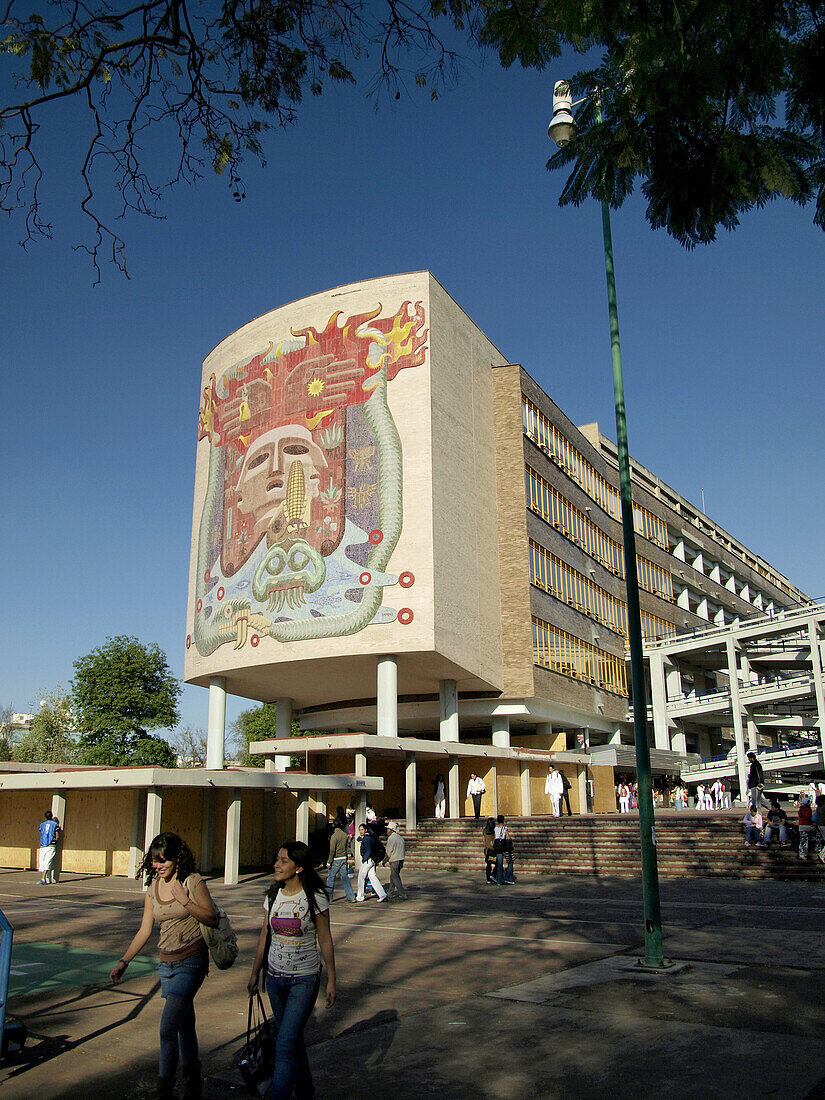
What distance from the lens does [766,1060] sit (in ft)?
20.8

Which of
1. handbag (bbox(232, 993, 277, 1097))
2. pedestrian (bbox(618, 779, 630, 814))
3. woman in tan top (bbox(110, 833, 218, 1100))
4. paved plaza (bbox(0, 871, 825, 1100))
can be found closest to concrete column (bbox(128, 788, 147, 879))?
paved plaza (bbox(0, 871, 825, 1100))

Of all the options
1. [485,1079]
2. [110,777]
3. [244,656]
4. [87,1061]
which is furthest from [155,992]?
[244,656]

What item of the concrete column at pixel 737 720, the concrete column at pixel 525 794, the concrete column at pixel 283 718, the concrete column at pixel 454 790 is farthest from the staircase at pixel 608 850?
the concrete column at pixel 737 720

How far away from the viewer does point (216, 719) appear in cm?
4009

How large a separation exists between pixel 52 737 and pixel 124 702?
17.2 meters

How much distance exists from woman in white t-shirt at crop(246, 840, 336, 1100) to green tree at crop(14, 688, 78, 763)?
6346 cm

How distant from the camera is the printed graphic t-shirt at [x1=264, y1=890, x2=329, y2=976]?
5383 mm

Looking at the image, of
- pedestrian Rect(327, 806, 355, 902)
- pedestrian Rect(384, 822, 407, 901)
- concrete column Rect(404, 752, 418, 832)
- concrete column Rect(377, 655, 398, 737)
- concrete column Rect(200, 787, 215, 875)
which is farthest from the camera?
concrete column Rect(377, 655, 398, 737)

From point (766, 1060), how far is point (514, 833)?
22.5 meters

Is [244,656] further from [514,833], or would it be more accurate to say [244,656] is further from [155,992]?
[155,992]

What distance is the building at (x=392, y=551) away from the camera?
3531cm

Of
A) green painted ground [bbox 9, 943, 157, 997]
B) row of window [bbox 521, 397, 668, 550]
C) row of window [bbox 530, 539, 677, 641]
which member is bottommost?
green painted ground [bbox 9, 943, 157, 997]

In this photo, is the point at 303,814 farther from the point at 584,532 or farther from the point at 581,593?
the point at 584,532

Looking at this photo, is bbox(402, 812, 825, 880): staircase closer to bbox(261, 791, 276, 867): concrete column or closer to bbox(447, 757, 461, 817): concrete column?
bbox(447, 757, 461, 817): concrete column
